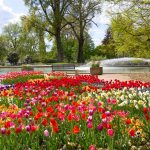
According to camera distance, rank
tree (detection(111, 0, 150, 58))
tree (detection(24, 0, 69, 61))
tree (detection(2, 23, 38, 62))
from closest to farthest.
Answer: tree (detection(111, 0, 150, 58)) → tree (detection(24, 0, 69, 61)) → tree (detection(2, 23, 38, 62))

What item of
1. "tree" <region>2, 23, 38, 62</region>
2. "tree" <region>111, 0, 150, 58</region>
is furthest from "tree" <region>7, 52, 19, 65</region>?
"tree" <region>111, 0, 150, 58</region>

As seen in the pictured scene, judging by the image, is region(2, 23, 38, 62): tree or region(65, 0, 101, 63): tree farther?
region(2, 23, 38, 62): tree

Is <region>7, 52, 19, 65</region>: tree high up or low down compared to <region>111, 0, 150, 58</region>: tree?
down

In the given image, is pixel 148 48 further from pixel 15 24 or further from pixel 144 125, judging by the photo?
pixel 15 24

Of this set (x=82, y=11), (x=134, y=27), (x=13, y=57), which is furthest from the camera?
(x=13, y=57)

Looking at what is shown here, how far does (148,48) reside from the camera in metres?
20.0

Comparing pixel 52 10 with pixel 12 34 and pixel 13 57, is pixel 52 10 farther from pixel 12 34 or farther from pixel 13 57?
pixel 12 34

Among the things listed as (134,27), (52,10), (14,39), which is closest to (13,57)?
(52,10)

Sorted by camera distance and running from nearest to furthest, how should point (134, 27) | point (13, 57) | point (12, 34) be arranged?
point (134, 27) < point (13, 57) < point (12, 34)

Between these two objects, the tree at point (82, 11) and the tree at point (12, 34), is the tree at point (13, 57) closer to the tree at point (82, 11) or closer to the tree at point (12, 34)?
the tree at point (82, 11)

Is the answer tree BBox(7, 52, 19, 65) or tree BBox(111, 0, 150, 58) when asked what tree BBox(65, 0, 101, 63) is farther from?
tree BBox(111, 0, 150, 58)

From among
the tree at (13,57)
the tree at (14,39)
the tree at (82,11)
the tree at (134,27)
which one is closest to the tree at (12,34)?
the tree at (14,39)

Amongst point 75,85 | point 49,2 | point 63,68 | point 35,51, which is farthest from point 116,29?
point 35,51

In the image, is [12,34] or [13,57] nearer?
[13,57]
